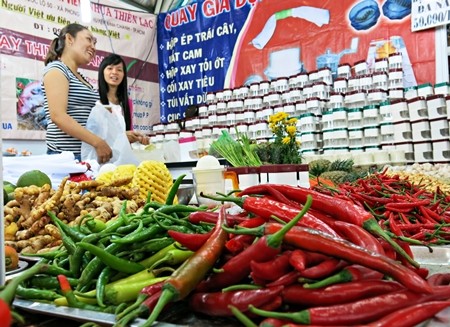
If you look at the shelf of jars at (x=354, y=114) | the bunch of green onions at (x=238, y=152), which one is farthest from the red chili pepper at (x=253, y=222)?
the shelf of jars at (x=354, y=114)

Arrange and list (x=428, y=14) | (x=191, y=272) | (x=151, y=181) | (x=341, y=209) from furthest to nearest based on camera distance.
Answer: (x=428, y=14)
(x=151, y=181)
(x=341, y=209)
(x=191, y=272)

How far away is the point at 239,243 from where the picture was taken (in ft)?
3.22

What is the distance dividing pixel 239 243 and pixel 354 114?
4.85 m

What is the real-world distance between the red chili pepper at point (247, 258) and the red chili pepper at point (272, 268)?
2cm

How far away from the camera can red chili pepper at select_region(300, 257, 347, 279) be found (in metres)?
0.84

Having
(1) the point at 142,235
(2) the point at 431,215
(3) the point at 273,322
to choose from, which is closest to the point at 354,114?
(2) the point at 431,215

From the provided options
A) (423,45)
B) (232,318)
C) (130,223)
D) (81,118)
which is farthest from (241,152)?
(423,45)

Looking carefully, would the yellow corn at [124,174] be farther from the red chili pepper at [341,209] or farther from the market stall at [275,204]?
the red chili pepper at [341,209]

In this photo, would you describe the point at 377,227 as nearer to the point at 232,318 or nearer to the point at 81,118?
the point at 232,318

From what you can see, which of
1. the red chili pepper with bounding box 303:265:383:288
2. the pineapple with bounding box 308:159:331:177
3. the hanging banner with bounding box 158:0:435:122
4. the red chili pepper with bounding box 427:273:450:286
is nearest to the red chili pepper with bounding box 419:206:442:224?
the red chili pepper with bounding box 427:273:450:286

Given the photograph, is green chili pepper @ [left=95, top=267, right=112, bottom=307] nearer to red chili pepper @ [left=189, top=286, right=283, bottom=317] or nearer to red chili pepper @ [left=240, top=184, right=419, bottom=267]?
red chili pepper @ [left=189, top=286, right=283, bottom=317]

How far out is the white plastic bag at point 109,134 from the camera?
3.28m

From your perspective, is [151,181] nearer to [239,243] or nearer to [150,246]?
[150,246]

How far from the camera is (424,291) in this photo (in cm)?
83
